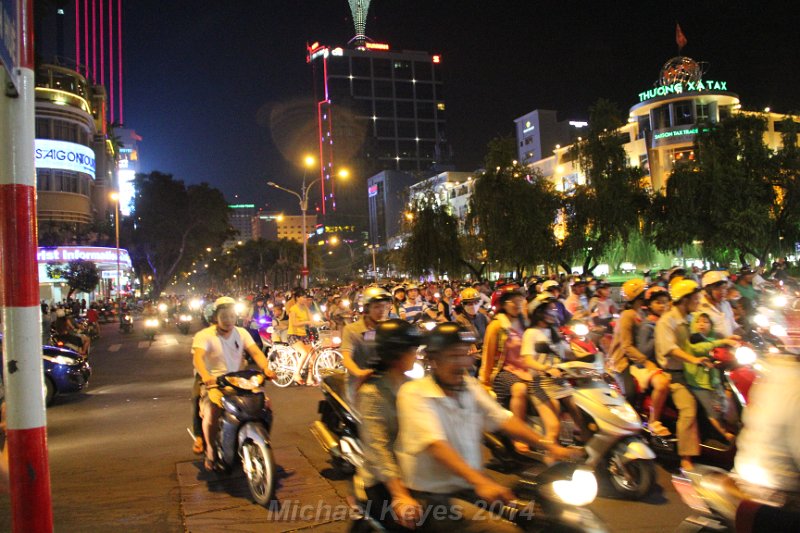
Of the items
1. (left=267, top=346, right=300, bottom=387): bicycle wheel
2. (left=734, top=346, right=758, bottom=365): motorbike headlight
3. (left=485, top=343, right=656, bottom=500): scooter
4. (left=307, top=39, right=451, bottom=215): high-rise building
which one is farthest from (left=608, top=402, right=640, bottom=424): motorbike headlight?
(left=307, top=39, right=451, bottom=215): high-rise building

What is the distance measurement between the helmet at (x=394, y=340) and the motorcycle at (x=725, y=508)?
5.29 ft

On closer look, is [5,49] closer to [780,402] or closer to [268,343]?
[780,402]

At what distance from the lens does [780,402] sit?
125 inches

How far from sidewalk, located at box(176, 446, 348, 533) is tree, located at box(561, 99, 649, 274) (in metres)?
30.1

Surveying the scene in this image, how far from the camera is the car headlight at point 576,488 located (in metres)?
2.90

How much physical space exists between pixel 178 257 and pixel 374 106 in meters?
114

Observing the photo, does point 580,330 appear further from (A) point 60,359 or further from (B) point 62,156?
(B) point 62,156

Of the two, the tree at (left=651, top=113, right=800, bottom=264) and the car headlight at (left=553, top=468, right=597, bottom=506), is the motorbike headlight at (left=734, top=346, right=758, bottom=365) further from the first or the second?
the tree at (left=651, top=113, right=800, bottom=264)

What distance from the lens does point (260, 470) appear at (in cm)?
585

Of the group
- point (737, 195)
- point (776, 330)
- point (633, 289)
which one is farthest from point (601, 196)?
point (633, 289)

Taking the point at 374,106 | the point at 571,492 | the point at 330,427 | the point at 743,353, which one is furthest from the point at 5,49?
the point at 374,106

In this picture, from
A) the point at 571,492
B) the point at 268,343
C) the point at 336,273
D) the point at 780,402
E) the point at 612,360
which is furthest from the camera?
the point at 336,273

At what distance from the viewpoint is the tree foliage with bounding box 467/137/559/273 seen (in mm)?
34844

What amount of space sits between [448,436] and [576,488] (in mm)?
655
